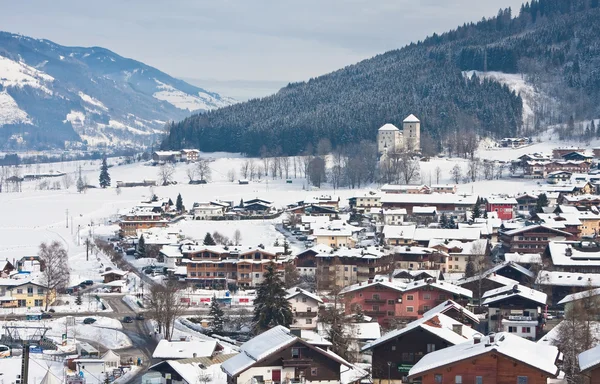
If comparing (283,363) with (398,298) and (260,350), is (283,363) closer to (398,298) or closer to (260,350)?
(260,350)

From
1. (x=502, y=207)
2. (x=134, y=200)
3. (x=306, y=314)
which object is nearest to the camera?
(x=306, y=314)

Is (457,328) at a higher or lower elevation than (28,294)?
higher

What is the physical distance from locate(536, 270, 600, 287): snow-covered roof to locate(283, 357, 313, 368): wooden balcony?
16.2 meters

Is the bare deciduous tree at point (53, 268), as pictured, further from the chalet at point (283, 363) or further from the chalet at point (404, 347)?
the chalet at point (404, 347)

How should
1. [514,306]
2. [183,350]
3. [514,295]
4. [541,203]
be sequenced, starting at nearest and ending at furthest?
[183,350] → [514,295] → [514,306] → [541,203]

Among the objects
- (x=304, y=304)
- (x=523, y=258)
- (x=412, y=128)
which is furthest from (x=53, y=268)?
(x=412, y=128)

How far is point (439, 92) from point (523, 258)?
73.7 metres

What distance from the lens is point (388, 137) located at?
94.7 meters

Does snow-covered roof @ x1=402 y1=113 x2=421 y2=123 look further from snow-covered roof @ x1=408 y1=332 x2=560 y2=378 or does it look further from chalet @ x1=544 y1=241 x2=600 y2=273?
snow-covered roof @ x1=408 y1=332 x2=560 y2=378

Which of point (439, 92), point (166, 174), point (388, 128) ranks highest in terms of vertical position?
point (439, 92)

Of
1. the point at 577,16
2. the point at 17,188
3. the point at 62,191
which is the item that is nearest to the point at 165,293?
the point at 62,191

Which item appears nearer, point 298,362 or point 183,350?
point 298,362

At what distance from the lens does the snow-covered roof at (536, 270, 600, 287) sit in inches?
1390

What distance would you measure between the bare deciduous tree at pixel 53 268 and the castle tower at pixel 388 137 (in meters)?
49.8
